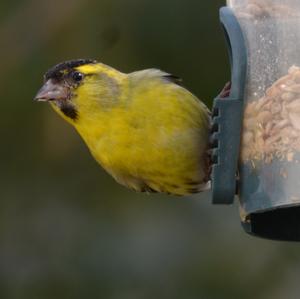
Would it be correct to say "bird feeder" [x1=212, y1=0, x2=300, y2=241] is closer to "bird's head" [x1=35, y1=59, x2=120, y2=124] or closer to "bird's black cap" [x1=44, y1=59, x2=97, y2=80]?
"bird's head" [x1=35, y1=59, x2=120, y2=124]

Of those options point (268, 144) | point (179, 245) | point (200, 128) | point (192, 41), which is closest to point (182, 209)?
point (179, 245)

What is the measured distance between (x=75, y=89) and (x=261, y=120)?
3.33 feet

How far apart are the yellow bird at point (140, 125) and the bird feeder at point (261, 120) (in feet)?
0.96

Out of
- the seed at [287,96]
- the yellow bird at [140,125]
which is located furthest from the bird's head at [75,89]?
the seed at [287,96]

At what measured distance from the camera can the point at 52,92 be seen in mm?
6531

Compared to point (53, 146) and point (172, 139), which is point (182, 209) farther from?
point (172, 139)

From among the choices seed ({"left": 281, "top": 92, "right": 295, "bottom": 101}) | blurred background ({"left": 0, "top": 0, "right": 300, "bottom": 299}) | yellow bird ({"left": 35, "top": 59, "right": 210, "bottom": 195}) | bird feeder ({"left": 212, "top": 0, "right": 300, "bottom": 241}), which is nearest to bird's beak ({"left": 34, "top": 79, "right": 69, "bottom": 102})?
yellow bird ({"left": 35, "top": 59, "right": 210, "bottom": 195})

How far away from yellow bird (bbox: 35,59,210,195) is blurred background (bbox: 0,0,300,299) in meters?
1.81

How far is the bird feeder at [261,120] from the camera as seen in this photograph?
590cm

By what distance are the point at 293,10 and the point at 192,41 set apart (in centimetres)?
275

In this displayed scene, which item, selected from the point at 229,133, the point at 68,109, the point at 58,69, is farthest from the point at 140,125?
the point at 229,133

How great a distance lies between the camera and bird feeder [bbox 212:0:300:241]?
19.4 feet

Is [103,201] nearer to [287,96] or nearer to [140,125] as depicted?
[140,125]

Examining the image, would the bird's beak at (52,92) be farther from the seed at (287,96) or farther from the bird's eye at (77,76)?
the seed at (287,96)
